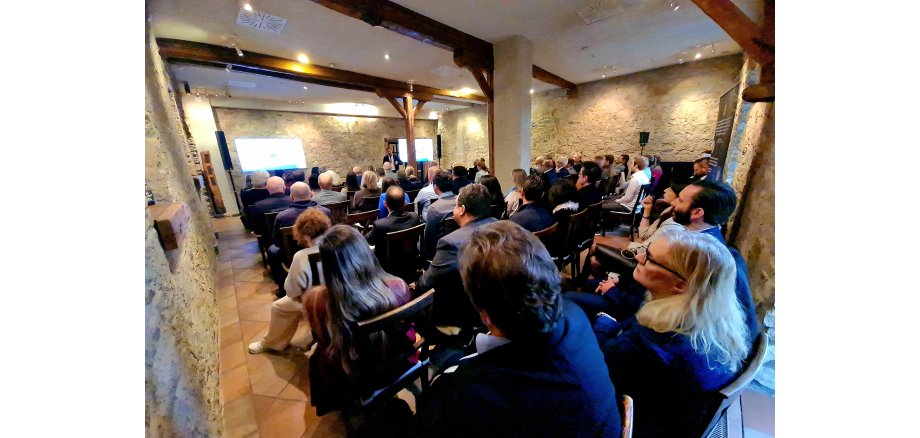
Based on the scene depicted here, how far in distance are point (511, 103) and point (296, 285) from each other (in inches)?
137

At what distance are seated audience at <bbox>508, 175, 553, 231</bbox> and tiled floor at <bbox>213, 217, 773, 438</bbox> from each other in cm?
142

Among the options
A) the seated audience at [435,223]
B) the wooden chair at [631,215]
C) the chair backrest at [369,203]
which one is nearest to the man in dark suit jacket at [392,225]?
the seated audience at [435,223]

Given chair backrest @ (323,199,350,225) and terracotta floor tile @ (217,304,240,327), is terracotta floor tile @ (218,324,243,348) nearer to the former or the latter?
terracotta floor tile @ (217,304,240,327)

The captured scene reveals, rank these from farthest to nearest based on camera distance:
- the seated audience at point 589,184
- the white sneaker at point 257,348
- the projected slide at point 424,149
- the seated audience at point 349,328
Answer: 1. the projected slide at point 424,149
2. the seated audience at point 589,184
3. the white sneaker at point 257,348
4. the seated audience at point 349,328

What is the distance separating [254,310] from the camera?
2.47 meters

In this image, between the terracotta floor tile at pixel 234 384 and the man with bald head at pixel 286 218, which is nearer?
the terracotta floor tile at pixel 234 384

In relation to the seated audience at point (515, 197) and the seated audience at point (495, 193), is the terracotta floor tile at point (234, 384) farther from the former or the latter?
the seated audience at point (515, 197)

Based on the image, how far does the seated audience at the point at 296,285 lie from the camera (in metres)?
1.66

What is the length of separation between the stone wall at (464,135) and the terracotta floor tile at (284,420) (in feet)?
31.2

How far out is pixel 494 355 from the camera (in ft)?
2.03

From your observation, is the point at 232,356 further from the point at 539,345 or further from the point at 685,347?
the point at 685,347

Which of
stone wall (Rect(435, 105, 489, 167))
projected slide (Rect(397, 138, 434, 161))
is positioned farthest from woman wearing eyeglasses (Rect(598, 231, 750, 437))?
projected slide (Rect(397, 138, 434, 161))

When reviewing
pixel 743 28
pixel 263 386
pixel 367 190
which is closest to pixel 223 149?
pixel 367 190
